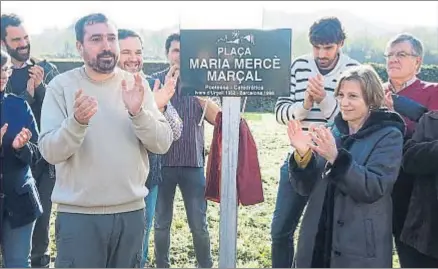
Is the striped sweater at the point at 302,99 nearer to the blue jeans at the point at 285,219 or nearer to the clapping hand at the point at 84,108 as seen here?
the blue jeans at the point at 285,219

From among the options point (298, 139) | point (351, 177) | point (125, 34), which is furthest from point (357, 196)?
point (125, 34)

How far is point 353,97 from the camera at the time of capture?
9.66ft

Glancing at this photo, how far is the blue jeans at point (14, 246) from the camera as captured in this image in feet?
10.6

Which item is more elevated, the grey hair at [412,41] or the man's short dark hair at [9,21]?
the man's short dark hair at [9,21]

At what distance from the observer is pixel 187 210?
4.13 meters

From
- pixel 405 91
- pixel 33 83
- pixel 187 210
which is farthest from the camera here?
pixel 187 210

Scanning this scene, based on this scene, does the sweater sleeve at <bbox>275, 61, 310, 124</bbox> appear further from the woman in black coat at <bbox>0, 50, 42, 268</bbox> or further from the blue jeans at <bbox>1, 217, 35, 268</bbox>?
the blue jeans at <bbox>1, 217, 35, 268</bbox>

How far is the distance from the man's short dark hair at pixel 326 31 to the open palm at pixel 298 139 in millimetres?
851

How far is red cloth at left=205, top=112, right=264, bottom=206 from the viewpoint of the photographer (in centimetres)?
356

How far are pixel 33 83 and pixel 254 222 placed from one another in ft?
7.73

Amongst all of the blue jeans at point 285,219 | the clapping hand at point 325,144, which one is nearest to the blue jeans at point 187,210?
the blue jeans at point 285,219

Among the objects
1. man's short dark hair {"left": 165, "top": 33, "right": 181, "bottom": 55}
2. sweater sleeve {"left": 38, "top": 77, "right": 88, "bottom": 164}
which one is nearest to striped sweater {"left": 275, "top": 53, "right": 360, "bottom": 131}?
man's short dark hair {"left": 165, "top": 33, "right": 181, "bottom": 55}

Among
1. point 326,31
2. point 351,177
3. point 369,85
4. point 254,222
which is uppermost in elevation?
point 326,31

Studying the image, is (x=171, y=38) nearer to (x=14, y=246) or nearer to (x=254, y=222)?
(x=14, y=246)
